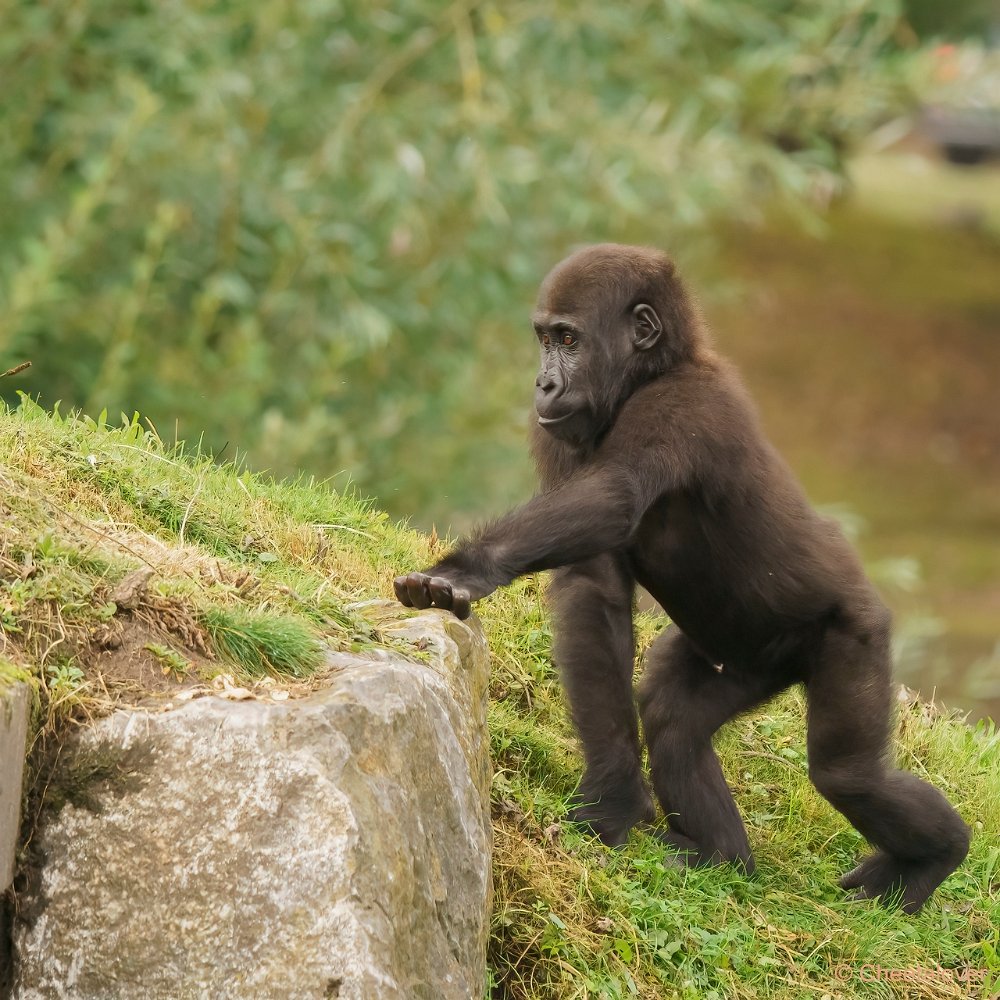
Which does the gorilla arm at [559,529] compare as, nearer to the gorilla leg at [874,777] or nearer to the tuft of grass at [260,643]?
the tuft of grass at [260,643]

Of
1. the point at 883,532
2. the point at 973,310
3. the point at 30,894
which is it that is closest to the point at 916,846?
the point at 30,894

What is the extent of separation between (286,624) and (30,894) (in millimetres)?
946

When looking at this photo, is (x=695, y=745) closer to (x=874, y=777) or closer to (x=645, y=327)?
(x=874, y=777)

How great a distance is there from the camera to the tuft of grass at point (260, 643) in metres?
3.91

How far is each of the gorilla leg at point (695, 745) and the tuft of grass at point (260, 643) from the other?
1.78 metres

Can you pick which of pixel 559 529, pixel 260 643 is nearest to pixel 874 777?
pixel 559 529

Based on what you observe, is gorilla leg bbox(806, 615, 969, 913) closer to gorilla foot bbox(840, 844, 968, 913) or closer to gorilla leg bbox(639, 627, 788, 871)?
gorilla foot bbox(840, 844, 968, 913)

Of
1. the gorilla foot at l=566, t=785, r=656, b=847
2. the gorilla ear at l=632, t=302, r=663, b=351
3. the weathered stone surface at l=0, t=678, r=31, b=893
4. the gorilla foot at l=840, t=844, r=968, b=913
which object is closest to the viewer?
the weathered stone surface at l=0, t=678, r=31, b=893

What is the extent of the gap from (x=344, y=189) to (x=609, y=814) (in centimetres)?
606

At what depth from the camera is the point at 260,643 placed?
3.94m

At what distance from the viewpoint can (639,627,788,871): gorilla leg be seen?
5230 mm

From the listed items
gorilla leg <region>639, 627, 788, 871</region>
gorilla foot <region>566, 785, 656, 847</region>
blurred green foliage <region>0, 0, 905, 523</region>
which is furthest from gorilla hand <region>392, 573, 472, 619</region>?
blurred green foliage <region>0, 0, 905, 523</region>

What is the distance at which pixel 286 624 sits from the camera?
13.0ft

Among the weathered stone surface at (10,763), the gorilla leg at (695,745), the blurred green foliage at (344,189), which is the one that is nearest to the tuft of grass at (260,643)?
the weathered stone surface at (10,763)
